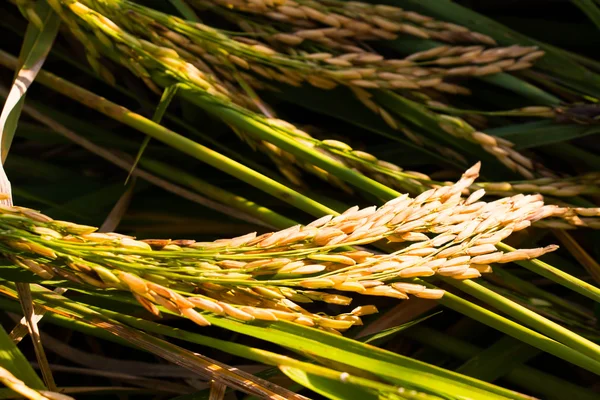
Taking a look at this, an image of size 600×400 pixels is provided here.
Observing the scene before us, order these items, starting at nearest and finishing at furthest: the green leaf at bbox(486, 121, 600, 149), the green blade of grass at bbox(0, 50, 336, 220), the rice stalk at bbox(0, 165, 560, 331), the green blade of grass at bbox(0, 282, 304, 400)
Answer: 1. the rice stalk at bbox(0, 165, 560, 331)
2. the green blade of grass at bbox(0, 282, 304, 400)
3. the green blade of grass at bbox(0, 50, 336, 220)
4. the green leaf at bbox(486, 121, 600, 149)

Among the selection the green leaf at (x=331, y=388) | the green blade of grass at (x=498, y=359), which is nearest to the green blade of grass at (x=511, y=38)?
the green blade of grass at (x=498, y=359)

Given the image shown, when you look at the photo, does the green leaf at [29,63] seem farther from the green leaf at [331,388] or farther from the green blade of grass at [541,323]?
the green blade of grass at [541,323]

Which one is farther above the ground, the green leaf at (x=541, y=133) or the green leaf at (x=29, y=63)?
the green leaf at (x=541, y=133)

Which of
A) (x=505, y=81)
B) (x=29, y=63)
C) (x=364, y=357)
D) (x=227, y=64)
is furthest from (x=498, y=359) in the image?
(x=29, y=63)

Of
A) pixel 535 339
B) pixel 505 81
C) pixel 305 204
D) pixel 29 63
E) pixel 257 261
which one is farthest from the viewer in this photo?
pixel 505 81

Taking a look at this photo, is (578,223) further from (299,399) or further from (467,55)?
(299,399)

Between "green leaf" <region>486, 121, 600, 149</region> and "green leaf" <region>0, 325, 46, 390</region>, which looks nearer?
"green leaf" <region>0, 325, 46, 390</region>

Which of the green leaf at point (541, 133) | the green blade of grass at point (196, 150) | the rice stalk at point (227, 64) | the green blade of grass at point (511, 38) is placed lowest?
the green blade of grass at point (196, 150)

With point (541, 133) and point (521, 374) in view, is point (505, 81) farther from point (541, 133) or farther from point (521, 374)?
point (521, 374)

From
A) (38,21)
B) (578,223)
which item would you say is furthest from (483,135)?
(38,21)

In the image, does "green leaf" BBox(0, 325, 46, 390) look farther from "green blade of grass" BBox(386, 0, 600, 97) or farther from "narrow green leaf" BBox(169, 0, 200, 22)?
"green blade of grass" BBox(386, 0, 600, 97)

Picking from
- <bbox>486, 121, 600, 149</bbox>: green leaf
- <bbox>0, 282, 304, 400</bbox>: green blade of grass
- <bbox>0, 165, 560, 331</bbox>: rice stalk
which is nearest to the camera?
<bbox>0, 165, 560, 331</bbox>: rice stalk

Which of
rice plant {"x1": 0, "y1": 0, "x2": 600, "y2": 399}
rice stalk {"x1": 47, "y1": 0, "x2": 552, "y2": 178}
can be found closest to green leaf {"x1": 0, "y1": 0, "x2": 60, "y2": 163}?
rice plant {"x1": 0, "y1": 0, "x2": 600, "y2": 399}
